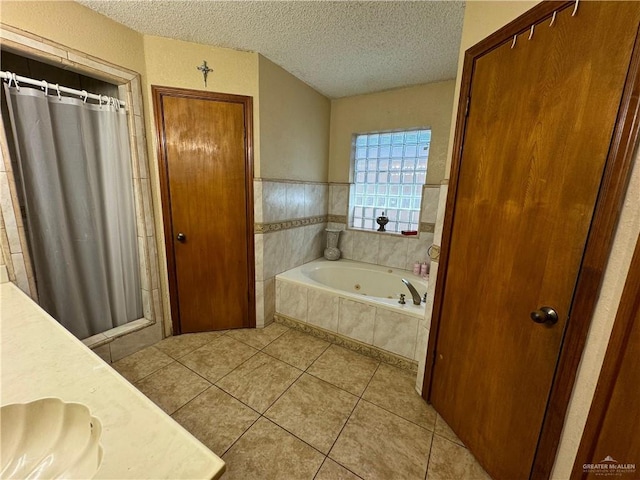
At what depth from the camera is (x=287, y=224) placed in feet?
8.40

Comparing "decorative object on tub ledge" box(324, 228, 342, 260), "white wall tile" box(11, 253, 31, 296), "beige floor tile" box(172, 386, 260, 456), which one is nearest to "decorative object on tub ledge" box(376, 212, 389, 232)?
"decorative object on tub ledge" box(324, 228, 342, 260)

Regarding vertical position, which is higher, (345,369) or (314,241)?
(314,241)

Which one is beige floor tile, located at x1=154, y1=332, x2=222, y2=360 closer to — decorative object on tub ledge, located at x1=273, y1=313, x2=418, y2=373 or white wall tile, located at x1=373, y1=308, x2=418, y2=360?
decorative object on tub ledge, located at x1=273, y1=313, x2=418, y2=373

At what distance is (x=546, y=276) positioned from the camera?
3.14 feet

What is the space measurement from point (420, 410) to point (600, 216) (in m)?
1.39

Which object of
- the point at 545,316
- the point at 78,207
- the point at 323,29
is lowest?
the point at 545,316

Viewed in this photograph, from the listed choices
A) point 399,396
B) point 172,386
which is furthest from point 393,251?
point 172,386

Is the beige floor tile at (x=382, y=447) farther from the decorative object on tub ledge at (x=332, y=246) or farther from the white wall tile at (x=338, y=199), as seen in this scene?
the white wall tile at (x=338, y=199)

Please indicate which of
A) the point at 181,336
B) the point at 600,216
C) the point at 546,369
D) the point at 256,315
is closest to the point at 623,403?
the point at 546,369

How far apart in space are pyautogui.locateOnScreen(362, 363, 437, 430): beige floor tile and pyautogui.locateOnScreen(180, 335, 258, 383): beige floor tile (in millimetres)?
979

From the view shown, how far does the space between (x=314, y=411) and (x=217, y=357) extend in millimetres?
900

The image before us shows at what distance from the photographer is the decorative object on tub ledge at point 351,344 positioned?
6.41ft

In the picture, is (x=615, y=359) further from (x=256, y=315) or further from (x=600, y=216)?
(x=256, y=315)

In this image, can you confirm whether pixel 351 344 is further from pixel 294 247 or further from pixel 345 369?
pixel 294 247
